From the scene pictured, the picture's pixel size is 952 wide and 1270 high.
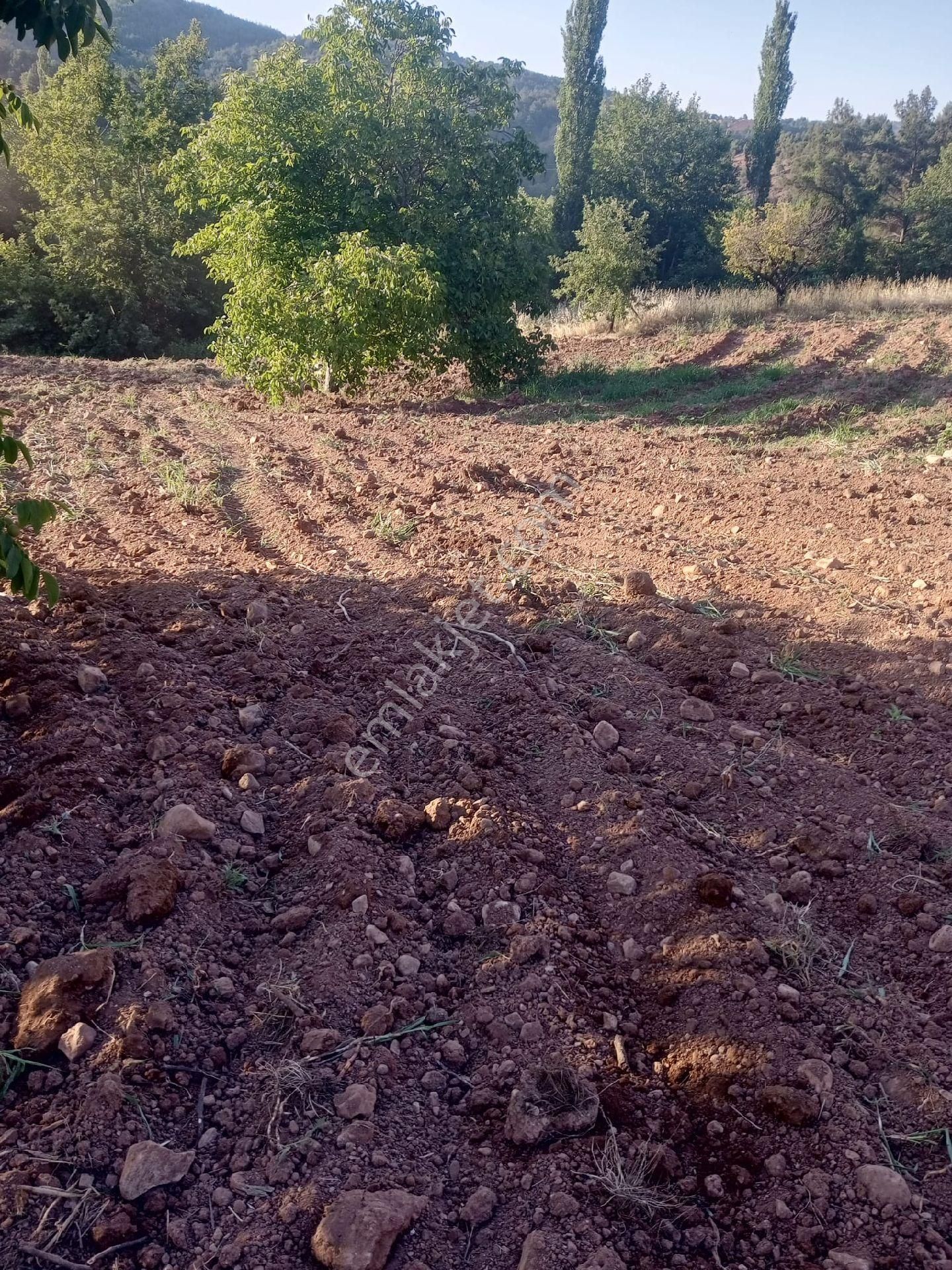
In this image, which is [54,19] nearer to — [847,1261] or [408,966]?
[408,966]

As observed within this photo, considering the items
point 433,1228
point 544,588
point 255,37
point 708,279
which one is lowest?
point 433,1228

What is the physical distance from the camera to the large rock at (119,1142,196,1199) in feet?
5.69

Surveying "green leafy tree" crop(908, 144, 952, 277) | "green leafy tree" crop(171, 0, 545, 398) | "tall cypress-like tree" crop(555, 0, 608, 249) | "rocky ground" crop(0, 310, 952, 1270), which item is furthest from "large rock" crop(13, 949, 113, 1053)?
"tall cypress-like tree" crop(555, 0, 608, 249)

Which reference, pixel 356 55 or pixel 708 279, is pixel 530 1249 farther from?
pixel 708 279

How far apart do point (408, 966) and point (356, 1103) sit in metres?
0.42

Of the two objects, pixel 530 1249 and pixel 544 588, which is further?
pixel 544 588

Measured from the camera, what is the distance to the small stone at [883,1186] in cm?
176

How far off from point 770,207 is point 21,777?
2249 cm

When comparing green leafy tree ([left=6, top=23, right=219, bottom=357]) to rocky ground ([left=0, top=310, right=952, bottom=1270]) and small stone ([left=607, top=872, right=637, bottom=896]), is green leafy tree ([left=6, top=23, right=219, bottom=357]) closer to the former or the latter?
rocky ground ([left=0, top=310, right=952, bottom=1270])

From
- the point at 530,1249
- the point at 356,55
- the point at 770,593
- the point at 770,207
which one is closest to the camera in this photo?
the point at 530,1249

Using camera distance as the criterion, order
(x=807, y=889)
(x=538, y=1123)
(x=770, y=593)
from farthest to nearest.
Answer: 1. (x=770, y=593)
2. (x=807, y=889)
3. (x=538, y=1123)

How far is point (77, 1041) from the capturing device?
1967 mm

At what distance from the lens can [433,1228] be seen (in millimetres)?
1726

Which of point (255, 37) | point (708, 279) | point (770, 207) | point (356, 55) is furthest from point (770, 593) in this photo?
point (255, 37)
